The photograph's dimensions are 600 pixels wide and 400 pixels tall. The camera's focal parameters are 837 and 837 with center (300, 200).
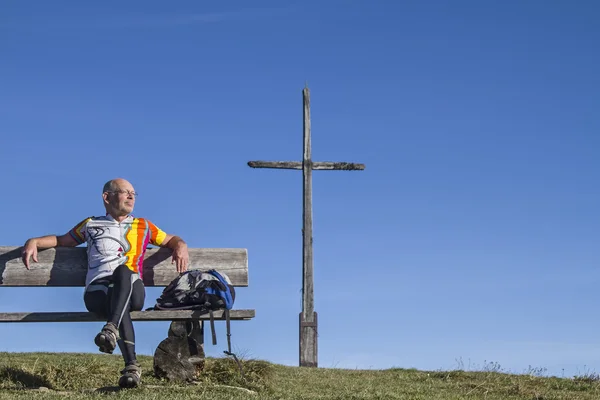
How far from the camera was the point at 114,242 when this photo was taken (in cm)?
980

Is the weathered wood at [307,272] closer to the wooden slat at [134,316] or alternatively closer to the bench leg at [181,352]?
the bench leg at [181,352]

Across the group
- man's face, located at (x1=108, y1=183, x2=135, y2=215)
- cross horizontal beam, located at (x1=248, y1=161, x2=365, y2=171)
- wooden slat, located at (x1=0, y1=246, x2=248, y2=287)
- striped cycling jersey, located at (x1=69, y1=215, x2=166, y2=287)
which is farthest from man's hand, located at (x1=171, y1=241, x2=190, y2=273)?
cross horizontal beam, located at (x1=248, y1=161, x2=365, y2=171)

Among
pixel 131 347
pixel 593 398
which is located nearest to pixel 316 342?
pixel 593 398

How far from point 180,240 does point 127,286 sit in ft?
4.04

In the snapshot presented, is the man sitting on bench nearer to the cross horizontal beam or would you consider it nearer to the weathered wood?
the weathered wood

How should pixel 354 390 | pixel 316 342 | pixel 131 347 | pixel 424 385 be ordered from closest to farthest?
1. pixel 131 347
2. pixel 354 390
3. pixel 424 385
4. pixel 316 342

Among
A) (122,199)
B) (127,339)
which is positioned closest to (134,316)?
(127,339)

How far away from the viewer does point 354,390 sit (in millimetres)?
10531

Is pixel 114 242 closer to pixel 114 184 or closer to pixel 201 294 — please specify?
pixel 114 184

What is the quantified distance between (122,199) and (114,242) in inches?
20.9

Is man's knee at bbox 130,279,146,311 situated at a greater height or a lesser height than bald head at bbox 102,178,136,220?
lesser

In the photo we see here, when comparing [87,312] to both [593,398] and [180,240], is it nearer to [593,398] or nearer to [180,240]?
[180,240]

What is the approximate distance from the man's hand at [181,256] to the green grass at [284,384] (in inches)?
54.6

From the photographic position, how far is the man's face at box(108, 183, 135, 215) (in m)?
9.96
